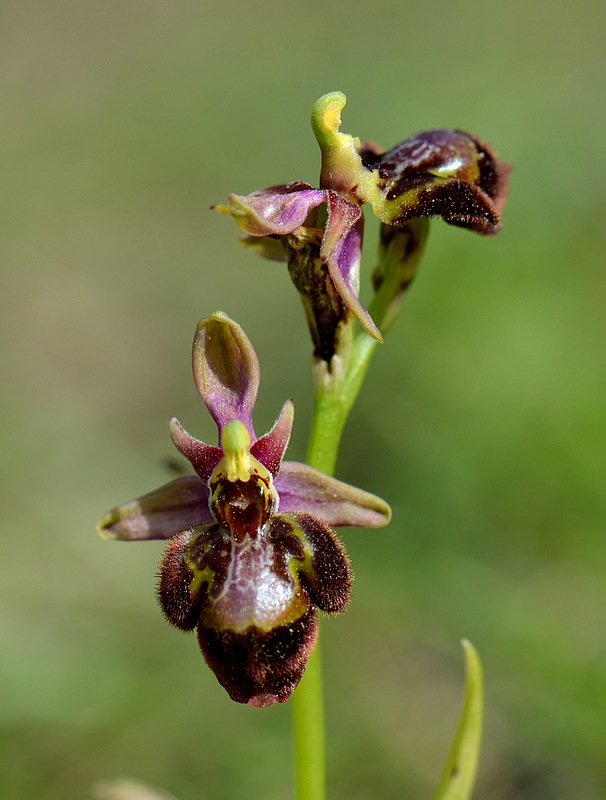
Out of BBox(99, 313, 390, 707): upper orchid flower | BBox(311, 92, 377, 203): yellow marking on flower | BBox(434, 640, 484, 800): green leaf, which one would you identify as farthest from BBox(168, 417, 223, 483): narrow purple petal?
BBox(434, 640, 484, 800): green leaf

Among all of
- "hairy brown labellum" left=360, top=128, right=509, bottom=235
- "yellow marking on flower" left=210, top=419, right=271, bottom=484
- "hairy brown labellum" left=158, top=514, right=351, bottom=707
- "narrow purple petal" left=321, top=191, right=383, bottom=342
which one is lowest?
"hairy brown labellum" left=158, top=514, right=351, bottom=707

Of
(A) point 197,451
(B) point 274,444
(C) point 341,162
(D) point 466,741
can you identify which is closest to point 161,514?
(A) point 197,451

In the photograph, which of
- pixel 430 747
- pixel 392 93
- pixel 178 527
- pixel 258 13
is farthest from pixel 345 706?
pixel 258 13

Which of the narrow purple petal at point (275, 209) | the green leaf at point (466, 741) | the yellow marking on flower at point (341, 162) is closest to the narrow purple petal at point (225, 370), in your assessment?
the narrow purple petal at point (275, 209)

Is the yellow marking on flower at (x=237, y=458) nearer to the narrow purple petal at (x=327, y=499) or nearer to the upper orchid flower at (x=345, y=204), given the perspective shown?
the narrow purple petal at (x=327, y=499)

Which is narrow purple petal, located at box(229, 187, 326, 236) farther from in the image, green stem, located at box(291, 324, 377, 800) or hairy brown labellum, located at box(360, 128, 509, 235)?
green stem, located at box(291, 324, 377, 800)

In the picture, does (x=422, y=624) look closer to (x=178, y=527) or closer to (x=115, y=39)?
(x=178, y=527)

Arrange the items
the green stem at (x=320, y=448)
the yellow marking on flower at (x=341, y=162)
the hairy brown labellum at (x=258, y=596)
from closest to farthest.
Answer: the hairy brown labellum at (x=258, y=596)
the yellow marking on flower at (x=341, y=162)
the green stem at (x=320, y=448)
